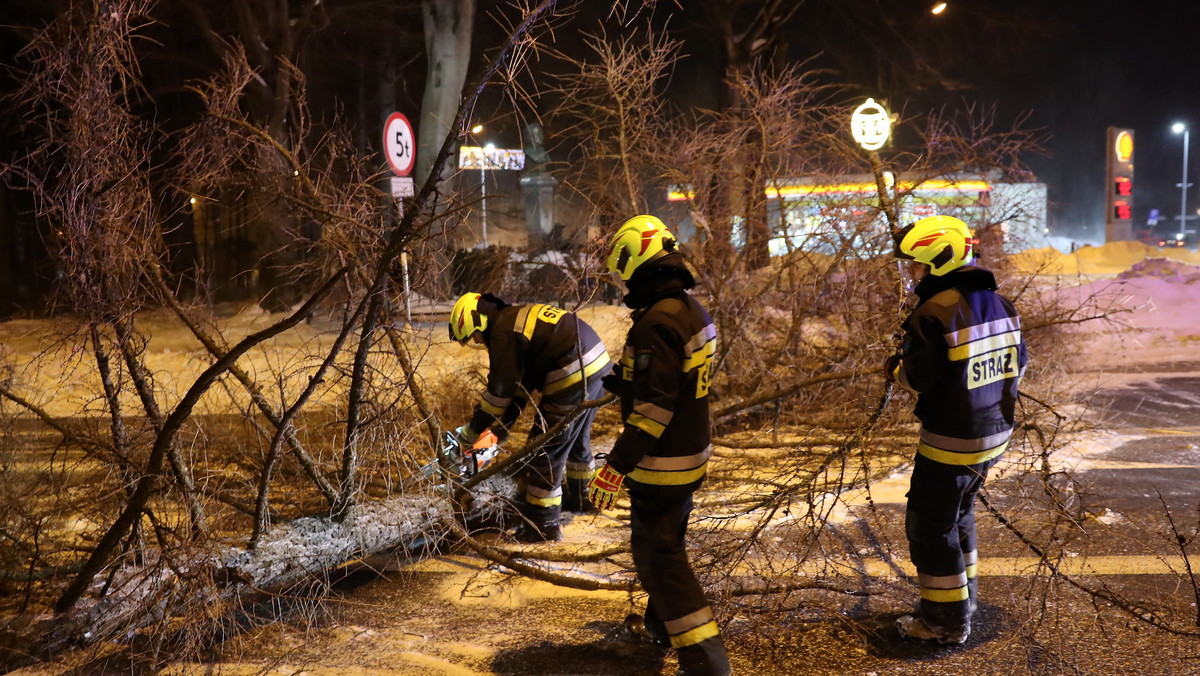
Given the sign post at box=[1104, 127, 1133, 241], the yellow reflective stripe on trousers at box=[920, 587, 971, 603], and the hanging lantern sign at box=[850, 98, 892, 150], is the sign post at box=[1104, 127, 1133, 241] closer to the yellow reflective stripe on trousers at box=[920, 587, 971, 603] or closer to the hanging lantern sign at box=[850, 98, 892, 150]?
the hanging lantern sign at box=[850, 98, 892, 150]

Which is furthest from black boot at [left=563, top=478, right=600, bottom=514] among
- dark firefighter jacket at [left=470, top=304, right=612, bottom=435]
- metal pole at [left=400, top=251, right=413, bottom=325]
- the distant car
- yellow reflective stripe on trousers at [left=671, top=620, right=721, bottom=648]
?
the distant car

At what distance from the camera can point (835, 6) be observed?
57.5 ft

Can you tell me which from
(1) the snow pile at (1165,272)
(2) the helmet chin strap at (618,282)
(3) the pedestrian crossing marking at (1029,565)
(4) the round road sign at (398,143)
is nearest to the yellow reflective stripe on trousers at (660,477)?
(2) the helmet chin strap at (618,282)

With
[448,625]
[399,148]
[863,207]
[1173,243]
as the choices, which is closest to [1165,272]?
[863,207]

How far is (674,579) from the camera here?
10.2 feet

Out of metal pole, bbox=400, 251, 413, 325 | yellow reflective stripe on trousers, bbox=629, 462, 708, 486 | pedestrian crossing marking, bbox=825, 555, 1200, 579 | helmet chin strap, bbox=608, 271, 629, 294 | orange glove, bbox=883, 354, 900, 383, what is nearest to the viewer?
yellow reflective stripe on trousers, bbox=629, 462, 708, 486

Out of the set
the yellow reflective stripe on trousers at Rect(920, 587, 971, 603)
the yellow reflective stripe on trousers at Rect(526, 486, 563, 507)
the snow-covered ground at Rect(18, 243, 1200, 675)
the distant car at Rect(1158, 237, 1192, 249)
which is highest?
the distant car at Rect(1158, 237, 1192, 249)

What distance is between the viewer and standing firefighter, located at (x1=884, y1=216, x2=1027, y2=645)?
3.31 meters

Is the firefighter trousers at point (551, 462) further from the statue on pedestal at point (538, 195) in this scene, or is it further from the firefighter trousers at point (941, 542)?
the statue on pedestal at point (538, 195)

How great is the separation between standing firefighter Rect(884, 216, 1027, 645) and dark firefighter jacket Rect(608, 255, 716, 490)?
35.5 inches

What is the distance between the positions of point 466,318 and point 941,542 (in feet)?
8.89

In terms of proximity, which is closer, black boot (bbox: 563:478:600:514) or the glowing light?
black boot (bbox: 563:478:600:514)

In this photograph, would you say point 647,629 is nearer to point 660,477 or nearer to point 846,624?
point 660,477

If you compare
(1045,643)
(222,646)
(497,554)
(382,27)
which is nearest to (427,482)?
(497,554)
